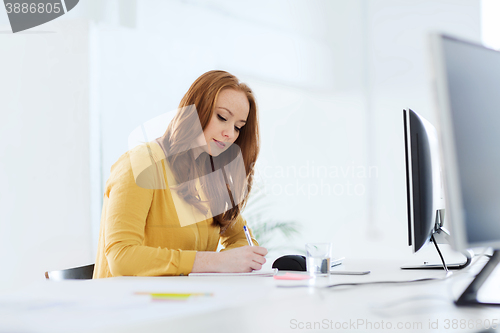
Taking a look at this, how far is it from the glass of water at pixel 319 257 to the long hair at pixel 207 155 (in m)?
0.51

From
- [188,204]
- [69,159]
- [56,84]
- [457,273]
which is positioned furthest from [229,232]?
[56,84]

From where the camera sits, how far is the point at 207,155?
1.57m

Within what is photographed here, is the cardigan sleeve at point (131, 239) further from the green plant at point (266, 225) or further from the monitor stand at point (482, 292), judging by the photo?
the green plant at point (266, 225)

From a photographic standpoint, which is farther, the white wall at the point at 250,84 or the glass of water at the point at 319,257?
the white wall at the point at 250,84

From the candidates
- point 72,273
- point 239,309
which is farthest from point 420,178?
point 72,273

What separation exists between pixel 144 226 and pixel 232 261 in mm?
290

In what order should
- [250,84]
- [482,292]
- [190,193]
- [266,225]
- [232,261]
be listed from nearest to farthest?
[482,292] → [232,261] → [190,193] → [266,225] → [250,84]

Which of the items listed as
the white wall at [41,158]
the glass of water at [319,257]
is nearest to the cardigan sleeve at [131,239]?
the glass of water at [319,257]

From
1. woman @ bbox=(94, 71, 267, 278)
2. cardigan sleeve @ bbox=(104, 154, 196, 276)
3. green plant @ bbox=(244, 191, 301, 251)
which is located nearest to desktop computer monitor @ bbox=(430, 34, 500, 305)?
woman @ bbox=(94, 71, 267, 278)

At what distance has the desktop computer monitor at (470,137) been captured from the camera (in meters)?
0.59

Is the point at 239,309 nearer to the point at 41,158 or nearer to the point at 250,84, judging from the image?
the point at 41,158

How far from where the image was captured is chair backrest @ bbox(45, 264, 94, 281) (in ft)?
3.68

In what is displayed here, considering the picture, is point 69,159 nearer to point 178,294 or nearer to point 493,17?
point 178,294

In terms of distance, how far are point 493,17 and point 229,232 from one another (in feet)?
8.06
